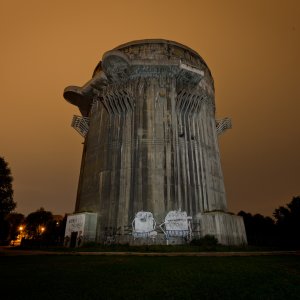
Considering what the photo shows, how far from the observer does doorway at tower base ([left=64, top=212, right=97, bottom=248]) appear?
28938 mm

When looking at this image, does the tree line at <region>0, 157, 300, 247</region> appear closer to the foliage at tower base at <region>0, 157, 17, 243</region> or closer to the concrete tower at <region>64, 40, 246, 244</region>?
the foliage at tower base at <region>0, 157, 17, 243</region>

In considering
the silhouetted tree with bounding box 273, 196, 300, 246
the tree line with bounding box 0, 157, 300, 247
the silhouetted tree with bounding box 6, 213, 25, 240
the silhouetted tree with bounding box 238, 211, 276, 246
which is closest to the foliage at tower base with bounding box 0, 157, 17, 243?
the tree line with bounding box 0, 157, 300, 247

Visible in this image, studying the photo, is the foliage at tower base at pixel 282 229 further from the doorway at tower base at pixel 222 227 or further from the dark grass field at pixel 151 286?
the dark grass field at pixel 151 286

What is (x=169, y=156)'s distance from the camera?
3106cm

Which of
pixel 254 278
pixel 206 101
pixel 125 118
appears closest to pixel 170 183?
pixel 125 118

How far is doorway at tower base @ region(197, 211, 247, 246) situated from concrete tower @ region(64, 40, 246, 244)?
0.11 meters

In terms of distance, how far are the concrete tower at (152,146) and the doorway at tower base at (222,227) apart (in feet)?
0.35

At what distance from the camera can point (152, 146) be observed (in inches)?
1230

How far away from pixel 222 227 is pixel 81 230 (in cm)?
1566

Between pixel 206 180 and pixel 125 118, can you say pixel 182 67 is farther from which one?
pixel 206 180

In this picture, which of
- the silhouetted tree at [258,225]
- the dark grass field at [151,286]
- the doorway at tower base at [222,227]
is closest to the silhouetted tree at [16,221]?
the silhouetted tree at [258,225]

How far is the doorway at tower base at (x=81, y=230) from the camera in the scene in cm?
2894

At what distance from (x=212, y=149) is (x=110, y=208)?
1710cm

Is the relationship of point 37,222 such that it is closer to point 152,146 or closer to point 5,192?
point 5,192
